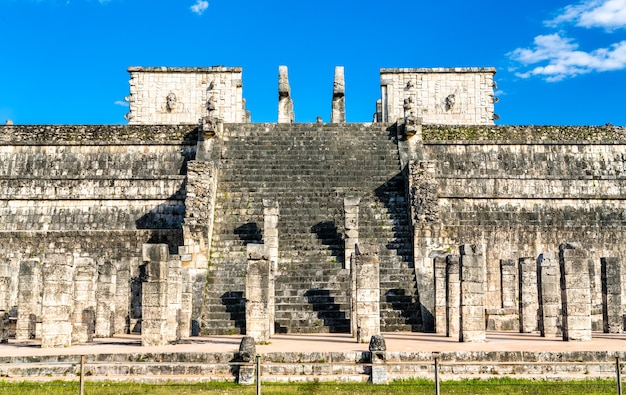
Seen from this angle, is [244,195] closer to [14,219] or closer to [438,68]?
[14,219]

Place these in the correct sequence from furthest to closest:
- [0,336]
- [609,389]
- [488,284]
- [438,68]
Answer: [438,68]
[488,284]
[0,336]
[609,389]

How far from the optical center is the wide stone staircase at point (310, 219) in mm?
20406

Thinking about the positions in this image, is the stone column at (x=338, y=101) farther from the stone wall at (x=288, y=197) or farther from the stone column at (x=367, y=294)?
the stone column at (x=367, y=294)

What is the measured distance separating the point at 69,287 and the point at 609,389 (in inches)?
462

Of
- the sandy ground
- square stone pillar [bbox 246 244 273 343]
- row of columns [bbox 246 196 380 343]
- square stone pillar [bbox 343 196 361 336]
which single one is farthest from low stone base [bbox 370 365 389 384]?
square stone pillar [bbox 343 196 361 336]

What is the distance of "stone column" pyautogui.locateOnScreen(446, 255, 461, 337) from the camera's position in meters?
18.9

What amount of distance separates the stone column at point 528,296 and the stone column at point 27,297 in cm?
1314

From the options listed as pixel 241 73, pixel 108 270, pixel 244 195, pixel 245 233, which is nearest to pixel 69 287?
pixel 108 270

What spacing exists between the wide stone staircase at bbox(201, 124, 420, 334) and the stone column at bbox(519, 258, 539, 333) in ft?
9.69

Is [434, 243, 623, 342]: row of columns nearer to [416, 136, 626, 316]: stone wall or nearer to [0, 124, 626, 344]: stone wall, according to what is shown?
[0, 124, 626, 344]: stone wall

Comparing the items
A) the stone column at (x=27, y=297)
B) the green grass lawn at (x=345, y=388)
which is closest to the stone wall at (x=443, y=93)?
the stone column at (x=27, y=297)

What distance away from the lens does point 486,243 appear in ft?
80.6

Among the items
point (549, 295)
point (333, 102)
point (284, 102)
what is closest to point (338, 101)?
point (333, 102)

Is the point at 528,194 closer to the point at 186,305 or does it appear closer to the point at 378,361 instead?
the point at 186,305
